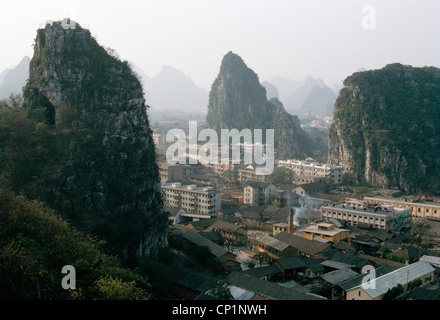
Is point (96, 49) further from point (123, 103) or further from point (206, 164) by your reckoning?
point (206, 164)

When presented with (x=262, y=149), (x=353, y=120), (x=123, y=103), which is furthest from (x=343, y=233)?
(x=262, y=149)

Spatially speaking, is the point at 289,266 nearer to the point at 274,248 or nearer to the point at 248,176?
the point at 274,248

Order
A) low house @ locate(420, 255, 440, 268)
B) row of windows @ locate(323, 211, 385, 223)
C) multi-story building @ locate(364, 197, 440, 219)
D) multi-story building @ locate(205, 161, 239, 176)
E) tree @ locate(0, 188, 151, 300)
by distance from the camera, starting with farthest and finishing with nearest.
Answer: multi-story building @ locate(205, 161, 239, 176), multi-story building @ locate(364, 197, 440, 219), row of windows @ locate(323, 211, 385, 223), low house @ locate(420, 255, 440, 268), tree @ locate(0, 188, 151, 300)

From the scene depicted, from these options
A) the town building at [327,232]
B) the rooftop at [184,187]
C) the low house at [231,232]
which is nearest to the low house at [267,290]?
the low house at [231,232]

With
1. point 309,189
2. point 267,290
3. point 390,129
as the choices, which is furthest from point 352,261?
point 390,129

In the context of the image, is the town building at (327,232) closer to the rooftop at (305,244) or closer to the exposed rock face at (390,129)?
the rooftop at (305,244)

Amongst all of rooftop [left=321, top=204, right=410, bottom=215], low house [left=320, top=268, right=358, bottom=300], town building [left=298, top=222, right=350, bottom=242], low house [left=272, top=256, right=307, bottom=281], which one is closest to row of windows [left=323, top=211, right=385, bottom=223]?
rooftop [left=321, top=204, right=410, bottom=215]

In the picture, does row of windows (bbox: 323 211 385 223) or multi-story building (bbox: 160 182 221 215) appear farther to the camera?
multi-story building (bbox: 160 182 221 215)

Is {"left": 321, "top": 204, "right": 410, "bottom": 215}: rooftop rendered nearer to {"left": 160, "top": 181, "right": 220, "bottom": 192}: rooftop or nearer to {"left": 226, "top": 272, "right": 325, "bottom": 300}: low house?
{"left": 160, "top": 181, "right": 220, "bottom": 192}: rooftop
